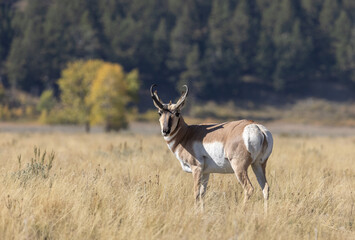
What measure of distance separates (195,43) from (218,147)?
79134 millimetres

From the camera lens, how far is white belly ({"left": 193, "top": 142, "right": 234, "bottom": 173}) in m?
8.01

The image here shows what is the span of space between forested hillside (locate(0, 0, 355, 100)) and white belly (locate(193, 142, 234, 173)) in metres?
72.0

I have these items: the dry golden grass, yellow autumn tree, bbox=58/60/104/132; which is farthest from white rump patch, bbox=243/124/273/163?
yellow autumn tree, bbox=58/60/104/132

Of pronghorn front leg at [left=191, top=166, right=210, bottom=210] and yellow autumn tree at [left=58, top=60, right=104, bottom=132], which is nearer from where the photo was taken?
pronghorn front leg at [left=191, top=166, right=210, bottom=210]

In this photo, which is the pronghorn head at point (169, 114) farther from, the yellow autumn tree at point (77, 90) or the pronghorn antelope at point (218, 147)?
the yellow autumn tree at point (77, 90)

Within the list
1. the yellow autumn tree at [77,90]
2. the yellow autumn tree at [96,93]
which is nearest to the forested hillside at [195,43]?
the yellow autumn tree at [77,90]

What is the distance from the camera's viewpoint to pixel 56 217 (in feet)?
22.8

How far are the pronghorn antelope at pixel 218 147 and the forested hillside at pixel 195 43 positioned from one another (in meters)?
71.7

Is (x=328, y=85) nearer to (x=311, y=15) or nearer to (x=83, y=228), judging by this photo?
(x=311, y=15)

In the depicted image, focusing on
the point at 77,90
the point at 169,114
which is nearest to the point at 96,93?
the point at 77,90

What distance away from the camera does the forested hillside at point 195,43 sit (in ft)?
262

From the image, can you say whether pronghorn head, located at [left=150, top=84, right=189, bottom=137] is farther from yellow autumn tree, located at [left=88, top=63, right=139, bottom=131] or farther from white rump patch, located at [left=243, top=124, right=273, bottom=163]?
yellow autumn tree, located at [left=88, top=63, right=139, bottom=131]

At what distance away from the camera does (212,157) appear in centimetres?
809

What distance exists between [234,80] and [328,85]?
18539mm
